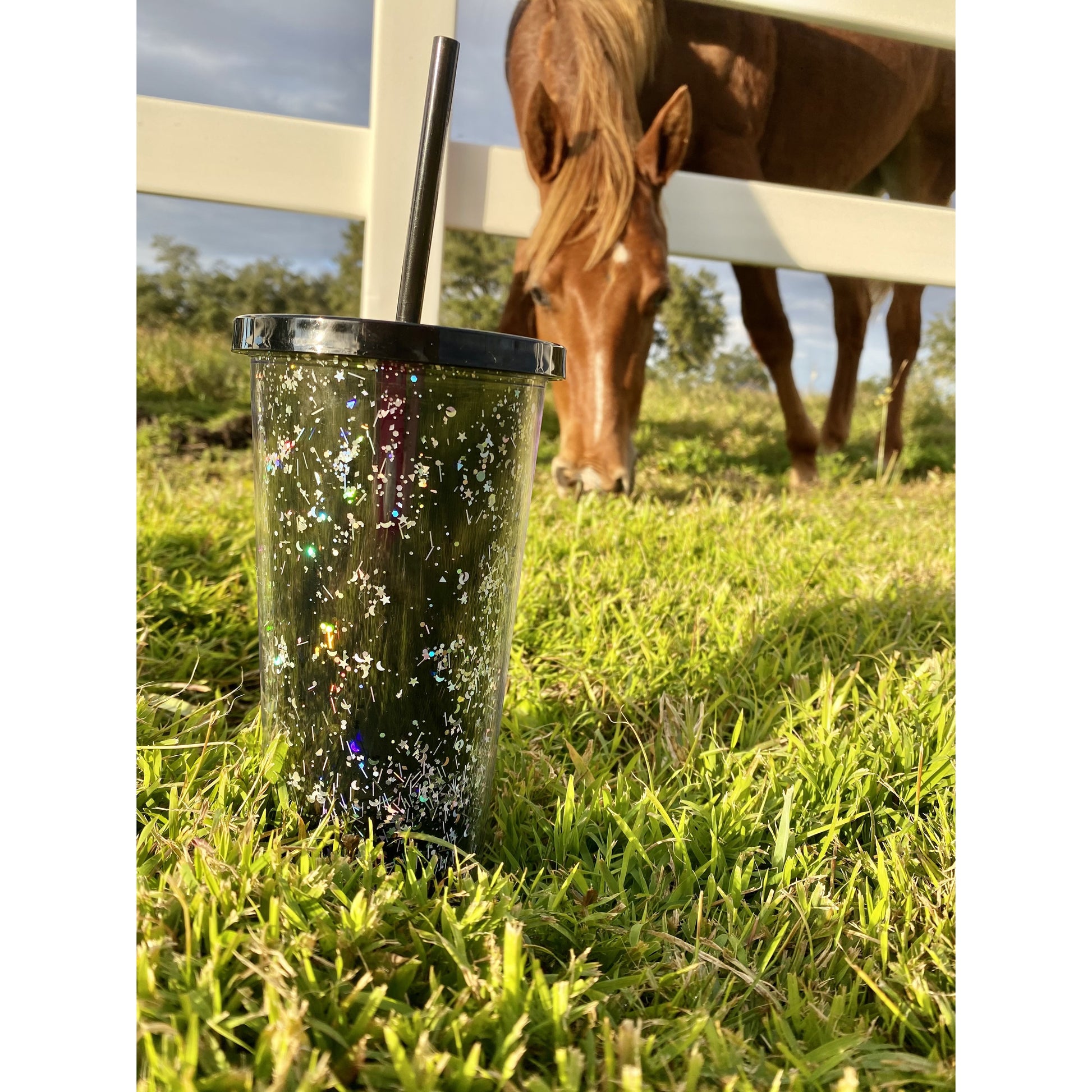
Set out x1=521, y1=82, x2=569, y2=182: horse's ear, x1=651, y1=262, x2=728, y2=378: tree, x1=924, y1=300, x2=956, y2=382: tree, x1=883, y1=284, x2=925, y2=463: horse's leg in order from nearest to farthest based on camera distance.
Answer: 1. x1=521, y1=82, x2=569, y2=182: horse's ear
2. x1=883, y1=284, x2=925, y2=463: horse's leg
3. x1=651, y1=262, x2=728, y2=378: tree
4. x1=924, y1=300, x2=956, y2=382: tree

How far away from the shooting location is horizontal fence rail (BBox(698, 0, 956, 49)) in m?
2.23

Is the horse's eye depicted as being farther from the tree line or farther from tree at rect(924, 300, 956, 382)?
tree at rect(924, 300, 956, 382)

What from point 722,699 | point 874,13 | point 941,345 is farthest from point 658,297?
point 941,345

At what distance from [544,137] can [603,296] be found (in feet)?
1.36

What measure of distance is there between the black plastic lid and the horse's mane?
1.55 meters

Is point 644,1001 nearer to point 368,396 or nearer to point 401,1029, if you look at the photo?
point 401,1029

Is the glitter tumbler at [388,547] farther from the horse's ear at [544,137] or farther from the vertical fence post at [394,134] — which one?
the horse's ear at [544,137]

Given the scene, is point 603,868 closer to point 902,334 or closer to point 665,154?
Answer: point 665,154

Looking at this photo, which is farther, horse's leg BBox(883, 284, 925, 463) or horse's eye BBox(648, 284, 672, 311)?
horse's leg BBox(883, 284, 925, 463)

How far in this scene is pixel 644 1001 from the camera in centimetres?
73

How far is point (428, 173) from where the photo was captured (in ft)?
2.74

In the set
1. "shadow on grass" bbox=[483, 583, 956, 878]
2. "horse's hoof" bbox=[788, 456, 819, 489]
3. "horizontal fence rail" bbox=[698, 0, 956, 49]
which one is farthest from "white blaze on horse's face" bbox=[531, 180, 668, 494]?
"horse's hoof" bbox=[788, 456, 819, 489]
